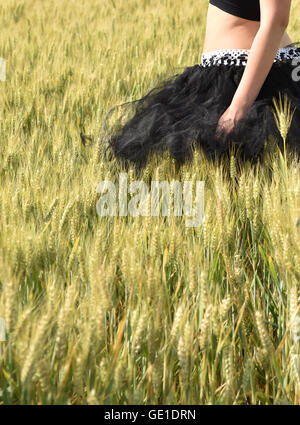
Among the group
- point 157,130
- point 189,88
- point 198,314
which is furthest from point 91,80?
point 198,314

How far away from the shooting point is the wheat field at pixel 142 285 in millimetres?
561

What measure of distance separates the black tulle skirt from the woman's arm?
0.03 m

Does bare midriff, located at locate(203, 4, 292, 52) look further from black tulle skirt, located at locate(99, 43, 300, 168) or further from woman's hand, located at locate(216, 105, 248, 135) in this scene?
woman's hand, located at locate(216, 105, 248, 135)

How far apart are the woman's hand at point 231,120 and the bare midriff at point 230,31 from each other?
0.97 ft

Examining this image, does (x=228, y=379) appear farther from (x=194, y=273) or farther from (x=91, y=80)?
(x=91, y=80)

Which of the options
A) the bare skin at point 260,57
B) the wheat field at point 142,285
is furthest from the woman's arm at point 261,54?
the wheat field at point 142,285

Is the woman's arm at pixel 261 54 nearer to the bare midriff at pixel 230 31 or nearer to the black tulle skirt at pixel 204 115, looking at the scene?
the black tulle skirt at pixel 204 115

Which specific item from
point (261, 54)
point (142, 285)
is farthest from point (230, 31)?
point (142, 285)

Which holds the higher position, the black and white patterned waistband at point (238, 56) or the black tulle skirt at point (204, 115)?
the black and white patterned waistband at point (238, 56)

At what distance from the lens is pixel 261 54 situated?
1.21m

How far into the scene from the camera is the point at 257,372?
67 cm

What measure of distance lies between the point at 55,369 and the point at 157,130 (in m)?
0.86

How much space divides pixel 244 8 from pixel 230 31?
0.08 m
